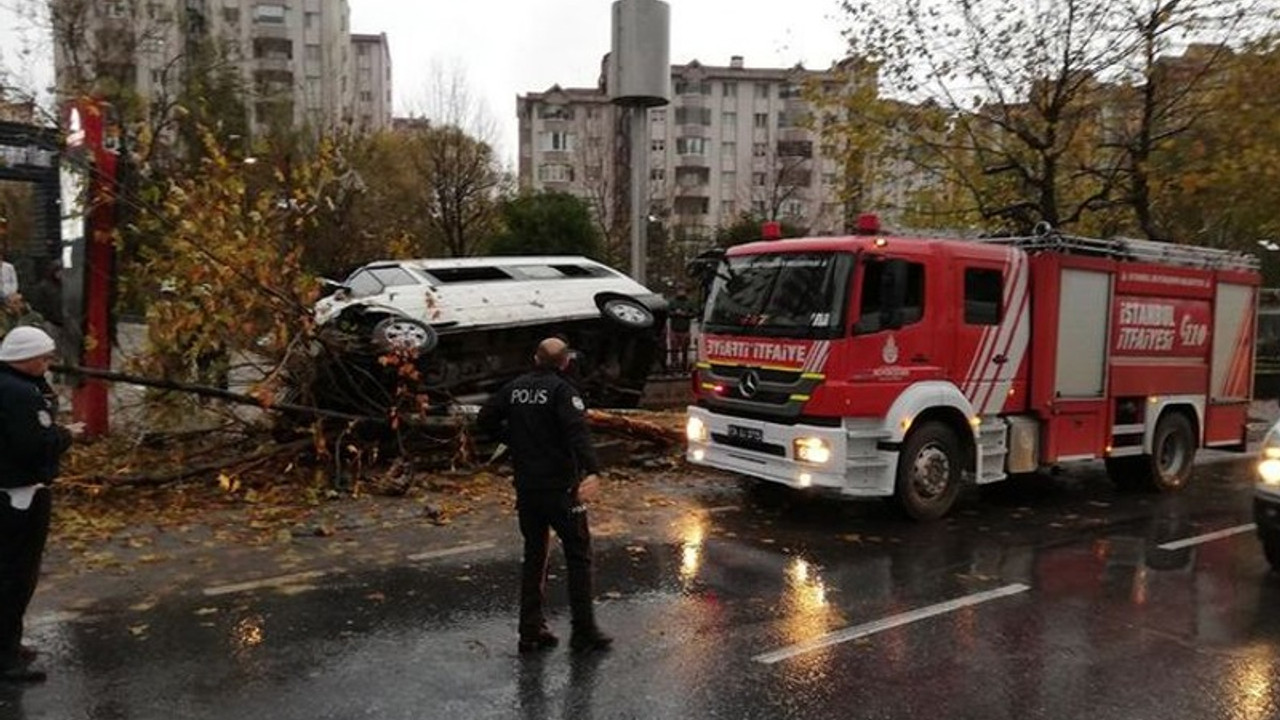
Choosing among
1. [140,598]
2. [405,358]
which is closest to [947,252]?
[405,358]

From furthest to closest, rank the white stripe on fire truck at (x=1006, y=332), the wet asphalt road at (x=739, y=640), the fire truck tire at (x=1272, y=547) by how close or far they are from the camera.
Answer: the white stripe on fire truck at (x=1006, y=332) < the fire truck tire at (x=1272, y=547) < the wet asphalt road at (x=739, y=640)

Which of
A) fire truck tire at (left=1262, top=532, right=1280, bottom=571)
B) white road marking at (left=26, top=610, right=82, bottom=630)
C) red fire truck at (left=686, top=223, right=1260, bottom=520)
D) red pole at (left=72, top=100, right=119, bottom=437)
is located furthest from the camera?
red pole at (left=72, top=100, right=119, bottom=437)

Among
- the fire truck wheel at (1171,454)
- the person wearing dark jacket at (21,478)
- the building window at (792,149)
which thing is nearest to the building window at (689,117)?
the building window at (792,149)

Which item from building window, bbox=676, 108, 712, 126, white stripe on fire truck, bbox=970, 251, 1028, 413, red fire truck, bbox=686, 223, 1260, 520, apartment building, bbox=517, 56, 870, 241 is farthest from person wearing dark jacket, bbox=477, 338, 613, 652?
building window, bbox=676, 108, 712, 126

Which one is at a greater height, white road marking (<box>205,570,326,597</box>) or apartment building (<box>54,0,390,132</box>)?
apartment building (<box>54,0,390,132</box>)

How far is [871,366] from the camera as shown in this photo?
27.7 feet

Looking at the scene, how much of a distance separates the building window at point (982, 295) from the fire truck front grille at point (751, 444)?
6.89 feet

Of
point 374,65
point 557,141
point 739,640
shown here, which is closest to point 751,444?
point 739,640

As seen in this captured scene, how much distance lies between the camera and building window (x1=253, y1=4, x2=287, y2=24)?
7394cm

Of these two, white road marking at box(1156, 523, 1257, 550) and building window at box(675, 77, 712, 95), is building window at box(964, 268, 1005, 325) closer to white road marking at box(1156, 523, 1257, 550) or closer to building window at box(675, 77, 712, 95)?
white road marking at box(1156, 523, 1257, 550)

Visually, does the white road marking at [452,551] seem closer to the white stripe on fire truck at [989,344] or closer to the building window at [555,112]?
the white stripe on fire truck at [989,344]

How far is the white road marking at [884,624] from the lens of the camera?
5387 millimetres

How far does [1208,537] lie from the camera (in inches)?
342

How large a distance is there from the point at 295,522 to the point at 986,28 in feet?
38.1
